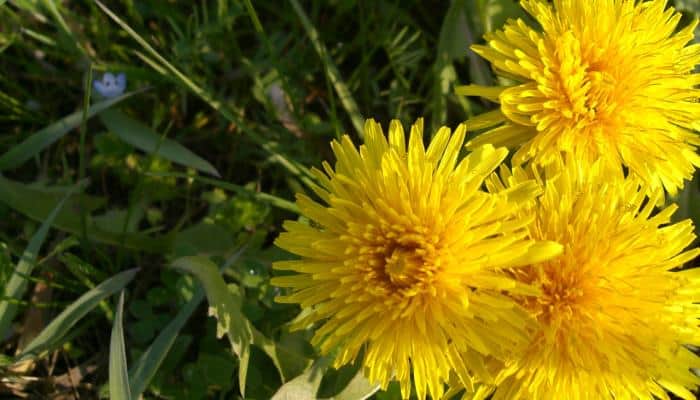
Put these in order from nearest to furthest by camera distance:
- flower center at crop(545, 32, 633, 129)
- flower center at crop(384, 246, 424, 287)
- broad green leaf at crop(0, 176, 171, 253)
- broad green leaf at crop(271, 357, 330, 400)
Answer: flower center at crop(384, 246, 424, 287), flower center at crop(545, 32, 633, 129), broad green leaf at crop(271, 357, 330, 400), broad green leaf at crop(0, 176, 171, 253)

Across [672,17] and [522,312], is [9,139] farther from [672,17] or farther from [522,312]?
[672,17]

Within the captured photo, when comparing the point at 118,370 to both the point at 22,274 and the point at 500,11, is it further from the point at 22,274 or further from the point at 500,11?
the point at 500,11

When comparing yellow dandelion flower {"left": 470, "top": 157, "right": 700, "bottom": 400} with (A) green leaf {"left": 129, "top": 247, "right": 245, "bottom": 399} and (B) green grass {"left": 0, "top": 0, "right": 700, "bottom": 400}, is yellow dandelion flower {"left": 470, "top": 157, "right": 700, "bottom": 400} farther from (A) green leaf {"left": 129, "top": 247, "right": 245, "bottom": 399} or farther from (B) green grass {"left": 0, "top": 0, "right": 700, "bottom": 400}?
(A) green leaf {"left": 129, "top": 247, "right": 245, "bottom": 399}

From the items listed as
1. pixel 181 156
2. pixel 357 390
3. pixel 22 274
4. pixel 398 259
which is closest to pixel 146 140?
pixel 181 156

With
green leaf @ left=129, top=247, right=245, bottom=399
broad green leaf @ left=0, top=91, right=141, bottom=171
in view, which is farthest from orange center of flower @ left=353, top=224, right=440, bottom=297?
broad green leaf @ left=0, top=91, right=141, bottom=171

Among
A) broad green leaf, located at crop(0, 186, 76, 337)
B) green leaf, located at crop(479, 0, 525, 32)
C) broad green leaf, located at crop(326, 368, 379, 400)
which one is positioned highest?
green leaf, located at crop(479, 0, 525, 32)

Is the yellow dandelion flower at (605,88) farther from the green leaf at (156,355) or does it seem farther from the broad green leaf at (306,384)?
the green leaf at (156,355)

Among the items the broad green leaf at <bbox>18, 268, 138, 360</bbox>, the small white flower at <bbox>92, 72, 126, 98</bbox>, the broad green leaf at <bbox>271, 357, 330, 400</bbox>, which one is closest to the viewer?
the broad green leaf at <bbox>271, 357, 330, 400</bbox>

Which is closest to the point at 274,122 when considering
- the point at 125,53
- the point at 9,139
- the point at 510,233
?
the point at 125,53
